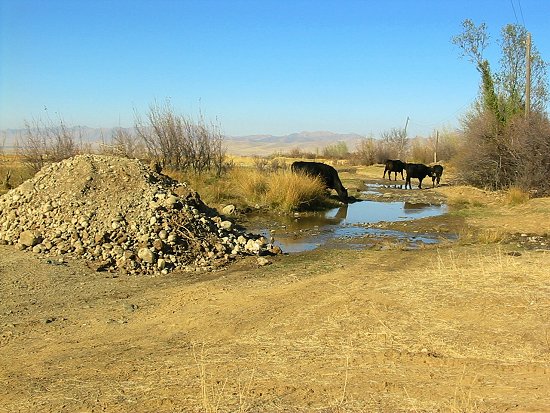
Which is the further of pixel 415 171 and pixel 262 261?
pixel 415 171

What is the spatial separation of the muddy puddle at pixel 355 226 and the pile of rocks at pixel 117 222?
6.51 ft

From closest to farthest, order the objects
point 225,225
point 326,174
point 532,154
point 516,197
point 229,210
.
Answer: point 225,225 < point 229,210 < point 516,197 < point 532,154 < point 326,174

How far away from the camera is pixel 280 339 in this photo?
615 cm

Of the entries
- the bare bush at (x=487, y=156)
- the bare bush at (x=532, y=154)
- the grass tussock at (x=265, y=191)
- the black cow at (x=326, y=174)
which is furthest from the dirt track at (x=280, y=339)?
the bare bush at (x=487, y=156)

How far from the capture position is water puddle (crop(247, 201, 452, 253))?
13.7m

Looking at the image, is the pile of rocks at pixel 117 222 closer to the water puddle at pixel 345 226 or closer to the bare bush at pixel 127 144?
the water puddle at pixel 345 226

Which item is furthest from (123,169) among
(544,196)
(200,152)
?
(544,196)

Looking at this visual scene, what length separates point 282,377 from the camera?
505 cm

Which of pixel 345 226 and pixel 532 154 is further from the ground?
pixel 532 154

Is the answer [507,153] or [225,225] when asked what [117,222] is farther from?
[507,153]

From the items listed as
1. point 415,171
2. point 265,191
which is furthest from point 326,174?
point 415,171

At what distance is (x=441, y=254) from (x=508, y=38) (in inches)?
863

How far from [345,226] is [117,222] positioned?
7499mm

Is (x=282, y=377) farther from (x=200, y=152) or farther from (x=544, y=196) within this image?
(x=200, y=152)
